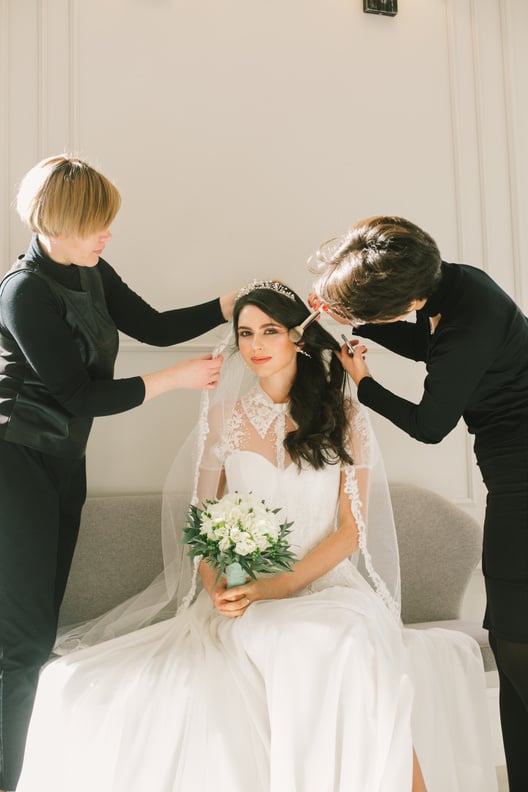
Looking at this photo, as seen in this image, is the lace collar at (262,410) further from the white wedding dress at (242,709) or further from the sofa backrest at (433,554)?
the sofa backrest at (433,554)

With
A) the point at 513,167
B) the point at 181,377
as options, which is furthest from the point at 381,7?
the point at 181,377

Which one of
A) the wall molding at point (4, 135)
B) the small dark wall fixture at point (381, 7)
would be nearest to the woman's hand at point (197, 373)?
the wall molding at point (4, 135)

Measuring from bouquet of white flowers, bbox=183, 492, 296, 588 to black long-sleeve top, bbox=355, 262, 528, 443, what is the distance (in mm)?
511

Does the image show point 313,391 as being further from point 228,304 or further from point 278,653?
point 278,653

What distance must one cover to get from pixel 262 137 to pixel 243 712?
2.43 metres

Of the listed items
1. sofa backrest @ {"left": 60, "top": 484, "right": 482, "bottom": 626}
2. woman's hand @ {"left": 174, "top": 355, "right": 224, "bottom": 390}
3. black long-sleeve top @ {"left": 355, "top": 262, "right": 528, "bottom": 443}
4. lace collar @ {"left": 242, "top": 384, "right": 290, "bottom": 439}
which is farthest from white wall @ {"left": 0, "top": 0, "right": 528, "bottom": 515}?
black long-sleeve top @ {"left": 355, "top": 262, "right": 528, "bottom": 443}

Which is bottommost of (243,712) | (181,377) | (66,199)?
(243,712)

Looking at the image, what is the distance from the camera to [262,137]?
3.23 meters

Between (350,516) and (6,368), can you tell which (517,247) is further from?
(6,368)

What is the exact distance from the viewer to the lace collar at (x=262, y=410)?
2.63 m

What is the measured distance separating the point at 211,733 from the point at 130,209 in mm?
2145

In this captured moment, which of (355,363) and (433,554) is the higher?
(355,363)

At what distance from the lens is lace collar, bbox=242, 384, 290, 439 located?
2.63m

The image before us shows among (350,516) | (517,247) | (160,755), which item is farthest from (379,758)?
(517,247)
